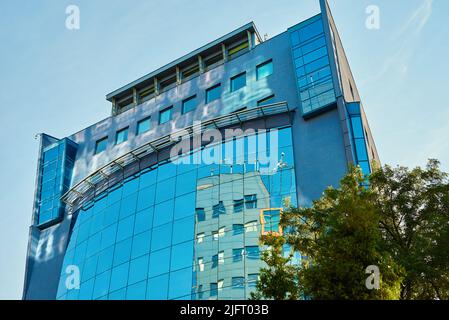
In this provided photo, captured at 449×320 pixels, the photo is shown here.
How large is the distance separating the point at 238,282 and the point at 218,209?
4.43 metres

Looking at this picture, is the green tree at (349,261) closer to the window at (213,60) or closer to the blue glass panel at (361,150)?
the blue glass panel at (361,150)

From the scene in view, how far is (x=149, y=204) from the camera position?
29781mm

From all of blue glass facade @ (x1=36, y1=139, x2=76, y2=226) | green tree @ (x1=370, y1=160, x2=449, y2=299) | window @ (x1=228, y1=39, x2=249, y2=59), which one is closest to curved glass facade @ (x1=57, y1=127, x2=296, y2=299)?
blue glass facade @ (x1=36, y1=139, x2=76, y2=226)

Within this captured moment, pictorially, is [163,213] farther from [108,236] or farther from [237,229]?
[237,229]

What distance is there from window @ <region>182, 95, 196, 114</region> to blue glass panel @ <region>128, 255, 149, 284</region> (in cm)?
1070

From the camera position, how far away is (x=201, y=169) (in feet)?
96.3

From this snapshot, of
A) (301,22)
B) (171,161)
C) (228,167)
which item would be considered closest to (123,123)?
(171,161)

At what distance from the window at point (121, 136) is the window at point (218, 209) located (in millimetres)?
11732

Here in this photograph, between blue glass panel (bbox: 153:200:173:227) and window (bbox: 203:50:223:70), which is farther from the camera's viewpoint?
window (bbox: 203:50:223:70)

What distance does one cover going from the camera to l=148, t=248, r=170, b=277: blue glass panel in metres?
26.4

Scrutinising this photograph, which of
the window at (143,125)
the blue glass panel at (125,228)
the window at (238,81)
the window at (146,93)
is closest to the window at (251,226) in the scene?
the blue glass panel at (125,228)

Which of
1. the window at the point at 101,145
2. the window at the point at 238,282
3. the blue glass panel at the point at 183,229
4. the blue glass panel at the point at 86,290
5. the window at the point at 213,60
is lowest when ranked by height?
the window at the point at 238,282

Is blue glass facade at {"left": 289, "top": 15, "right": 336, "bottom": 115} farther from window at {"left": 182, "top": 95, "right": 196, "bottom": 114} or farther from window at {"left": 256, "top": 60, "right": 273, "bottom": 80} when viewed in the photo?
window at {"left": 182, "top": 95, "right": 196, "bottom": 114}

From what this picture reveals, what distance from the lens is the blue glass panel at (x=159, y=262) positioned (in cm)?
2642
